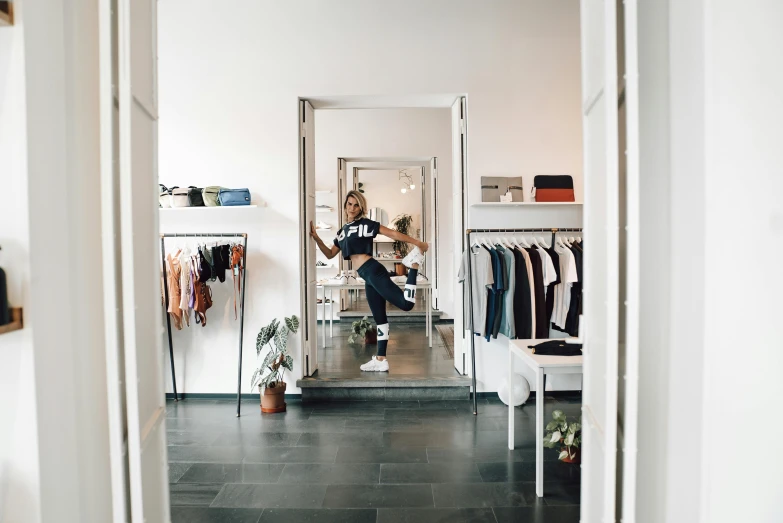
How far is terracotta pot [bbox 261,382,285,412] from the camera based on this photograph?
4.11 meters

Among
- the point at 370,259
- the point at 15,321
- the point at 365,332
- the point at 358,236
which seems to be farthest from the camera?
the point at 365,332

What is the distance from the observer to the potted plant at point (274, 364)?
406 cm

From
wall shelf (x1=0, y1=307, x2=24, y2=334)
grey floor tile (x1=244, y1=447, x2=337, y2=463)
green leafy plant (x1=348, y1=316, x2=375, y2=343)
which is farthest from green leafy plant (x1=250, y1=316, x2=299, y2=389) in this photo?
wall shelf (x1=0, y1=307, x2=24, y2=334)

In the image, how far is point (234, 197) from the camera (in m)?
4.16

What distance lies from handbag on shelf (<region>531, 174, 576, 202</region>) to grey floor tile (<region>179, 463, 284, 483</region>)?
3057mm

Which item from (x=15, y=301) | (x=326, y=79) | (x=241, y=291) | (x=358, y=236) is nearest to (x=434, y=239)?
(x=358, y=236)

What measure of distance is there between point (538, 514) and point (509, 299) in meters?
1.87

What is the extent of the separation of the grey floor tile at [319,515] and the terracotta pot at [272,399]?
1626 mm

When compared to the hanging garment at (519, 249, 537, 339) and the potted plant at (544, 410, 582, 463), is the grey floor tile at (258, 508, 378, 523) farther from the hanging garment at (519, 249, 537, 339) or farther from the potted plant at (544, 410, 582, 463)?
the hanging garment at (519, 249, 537, 339)

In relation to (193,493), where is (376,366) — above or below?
above

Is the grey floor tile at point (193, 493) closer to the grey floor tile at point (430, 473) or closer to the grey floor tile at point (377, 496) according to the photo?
the grey floor tile at point (377, 496)

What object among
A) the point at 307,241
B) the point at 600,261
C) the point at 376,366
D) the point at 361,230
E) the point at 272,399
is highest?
the point at 361,230

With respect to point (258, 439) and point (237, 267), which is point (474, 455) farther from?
point (237, 267)

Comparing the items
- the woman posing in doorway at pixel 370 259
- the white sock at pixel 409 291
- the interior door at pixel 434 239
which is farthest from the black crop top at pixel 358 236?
the interior door at pixel 434 239
